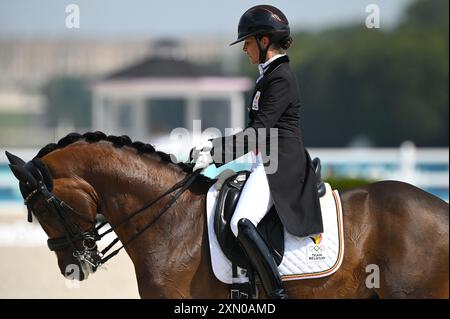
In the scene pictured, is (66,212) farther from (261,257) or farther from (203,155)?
(261,257)

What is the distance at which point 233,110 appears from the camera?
17875 millimetres

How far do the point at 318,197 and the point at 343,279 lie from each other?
1.52 ft

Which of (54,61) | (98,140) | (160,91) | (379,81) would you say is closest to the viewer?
(98,140)

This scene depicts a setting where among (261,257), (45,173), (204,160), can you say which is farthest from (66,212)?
(261,257)

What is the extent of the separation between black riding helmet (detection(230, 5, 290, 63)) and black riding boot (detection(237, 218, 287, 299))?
0.96 metres

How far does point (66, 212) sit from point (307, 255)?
Result: 1341mm

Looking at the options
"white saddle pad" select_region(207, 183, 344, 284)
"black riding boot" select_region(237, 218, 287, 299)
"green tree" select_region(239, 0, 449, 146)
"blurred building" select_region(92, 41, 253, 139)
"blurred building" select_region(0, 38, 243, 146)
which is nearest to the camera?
"black riding boot" select_region(237, 218, 287, 299)

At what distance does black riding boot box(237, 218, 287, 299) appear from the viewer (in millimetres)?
4129

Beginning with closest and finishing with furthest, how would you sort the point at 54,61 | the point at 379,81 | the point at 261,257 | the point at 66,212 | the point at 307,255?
the point at 261,257 → the point at 307,255 → the point at 66,212 → the point at 379,81 → the point at 54,61

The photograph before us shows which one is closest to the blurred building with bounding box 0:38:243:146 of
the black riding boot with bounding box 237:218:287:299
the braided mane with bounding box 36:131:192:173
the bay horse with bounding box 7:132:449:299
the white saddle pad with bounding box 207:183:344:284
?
the braided mane with bounding box 36:131:192:173

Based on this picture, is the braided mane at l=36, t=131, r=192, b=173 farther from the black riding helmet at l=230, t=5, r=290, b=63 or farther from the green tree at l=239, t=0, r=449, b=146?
the green tree at l=239, t=0, r=449, b=146

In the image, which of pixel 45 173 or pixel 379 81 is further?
pixel 379 81

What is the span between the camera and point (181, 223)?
437 cm
